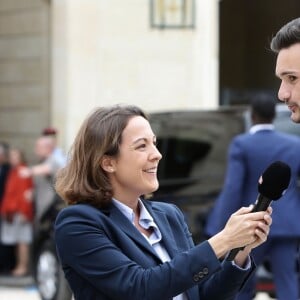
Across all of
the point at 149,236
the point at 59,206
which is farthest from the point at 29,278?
the point at 149,236

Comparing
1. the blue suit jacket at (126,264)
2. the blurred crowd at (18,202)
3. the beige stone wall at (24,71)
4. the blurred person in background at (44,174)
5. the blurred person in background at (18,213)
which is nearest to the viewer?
the blue suit jacket at (126,264)

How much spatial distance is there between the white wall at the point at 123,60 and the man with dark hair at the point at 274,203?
7619mm

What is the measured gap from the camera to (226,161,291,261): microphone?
3193 mm

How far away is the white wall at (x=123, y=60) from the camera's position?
15.3 meters

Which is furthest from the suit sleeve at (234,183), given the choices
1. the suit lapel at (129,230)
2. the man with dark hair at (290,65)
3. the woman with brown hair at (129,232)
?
the man with dark hair at (290,65)

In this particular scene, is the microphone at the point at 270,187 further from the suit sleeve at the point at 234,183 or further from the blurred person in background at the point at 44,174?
the blurred person in background at the point at 44,174

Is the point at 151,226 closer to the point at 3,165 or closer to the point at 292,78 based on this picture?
the point at 292,78

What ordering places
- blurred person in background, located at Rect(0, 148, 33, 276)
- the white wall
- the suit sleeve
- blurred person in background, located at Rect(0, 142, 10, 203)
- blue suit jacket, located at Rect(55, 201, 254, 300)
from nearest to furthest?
1. blue suit jacket, located at Rect(55, 201, 254, 300)
2. the suit sleeve
3. blurred person in background, located at Rect(0, 148, 33, 276)
4. blurred person in background, located at Rect(0, 142, 10, 203)
5. the white wall

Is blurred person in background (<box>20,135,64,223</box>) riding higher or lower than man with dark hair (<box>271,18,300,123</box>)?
lower

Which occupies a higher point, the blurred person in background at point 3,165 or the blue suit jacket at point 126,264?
the blue suit jacket at point 126,264

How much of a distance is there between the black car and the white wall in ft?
17.1

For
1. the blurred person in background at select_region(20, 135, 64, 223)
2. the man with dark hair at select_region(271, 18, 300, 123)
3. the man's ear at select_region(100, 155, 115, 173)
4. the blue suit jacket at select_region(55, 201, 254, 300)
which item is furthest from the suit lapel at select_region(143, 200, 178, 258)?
the blurred person in background at select_region(20, 135, 64, 223)

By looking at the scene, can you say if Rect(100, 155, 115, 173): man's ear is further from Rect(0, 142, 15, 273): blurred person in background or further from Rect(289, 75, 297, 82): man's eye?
Rect(0, 142, 15, 273): blurred person in background

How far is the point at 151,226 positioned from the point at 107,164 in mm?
244
